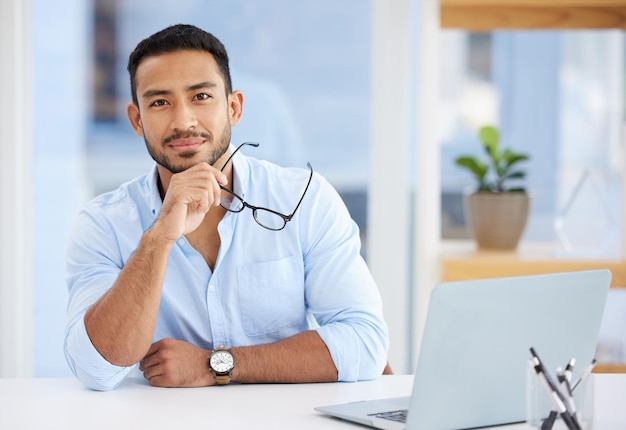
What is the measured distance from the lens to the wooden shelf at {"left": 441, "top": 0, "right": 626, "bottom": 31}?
3023 millimetres

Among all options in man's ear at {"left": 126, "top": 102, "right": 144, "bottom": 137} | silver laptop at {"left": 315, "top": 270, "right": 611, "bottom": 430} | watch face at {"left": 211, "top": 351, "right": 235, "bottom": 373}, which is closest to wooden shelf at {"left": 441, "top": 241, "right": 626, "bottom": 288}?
man's ear at {"left": 126, "top": 102, "right": 144, "bottom": 137}

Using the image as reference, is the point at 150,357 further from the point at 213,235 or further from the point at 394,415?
the point at 394,415

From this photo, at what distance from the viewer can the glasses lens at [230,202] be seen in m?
2.08

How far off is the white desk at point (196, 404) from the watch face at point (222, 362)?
4cm

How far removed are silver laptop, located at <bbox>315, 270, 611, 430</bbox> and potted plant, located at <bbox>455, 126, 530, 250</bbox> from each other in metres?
1.56

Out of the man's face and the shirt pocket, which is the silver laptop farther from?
the man's face

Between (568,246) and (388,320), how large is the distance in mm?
682

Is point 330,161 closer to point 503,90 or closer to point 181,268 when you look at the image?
point 503,90

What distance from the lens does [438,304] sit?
4.04 ft

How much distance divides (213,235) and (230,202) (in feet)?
0.30

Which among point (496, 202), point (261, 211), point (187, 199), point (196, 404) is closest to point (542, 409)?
point (196, 404)

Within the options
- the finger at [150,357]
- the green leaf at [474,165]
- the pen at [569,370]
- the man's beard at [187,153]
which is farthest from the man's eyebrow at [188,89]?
the green leaf at [474,165]

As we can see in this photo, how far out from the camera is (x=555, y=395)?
117 cm

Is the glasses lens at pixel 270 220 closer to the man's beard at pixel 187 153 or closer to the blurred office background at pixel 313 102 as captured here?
the man's beard at pixel 187 153
